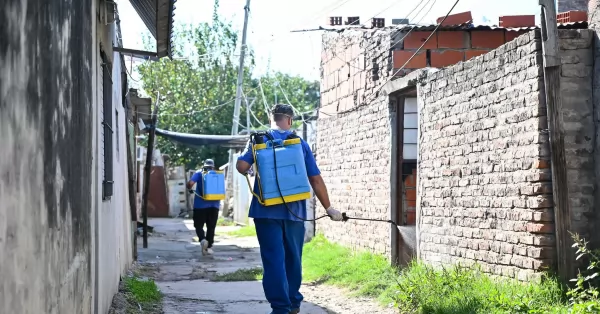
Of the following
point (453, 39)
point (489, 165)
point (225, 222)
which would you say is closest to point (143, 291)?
point (489, 165)

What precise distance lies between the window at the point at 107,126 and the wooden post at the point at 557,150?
354 cm

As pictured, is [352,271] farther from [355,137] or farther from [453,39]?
[453,39]

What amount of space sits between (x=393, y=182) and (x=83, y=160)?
5539 mm

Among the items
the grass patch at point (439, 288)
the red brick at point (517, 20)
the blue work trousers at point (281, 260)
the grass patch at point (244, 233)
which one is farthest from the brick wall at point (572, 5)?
the grass patch at point (244, 233)

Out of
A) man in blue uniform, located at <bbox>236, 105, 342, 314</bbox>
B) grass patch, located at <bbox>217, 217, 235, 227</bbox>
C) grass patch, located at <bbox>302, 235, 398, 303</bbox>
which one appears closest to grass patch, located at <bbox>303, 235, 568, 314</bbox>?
grass patch, located at <bbox>302, 235, 398, 303</bbox>

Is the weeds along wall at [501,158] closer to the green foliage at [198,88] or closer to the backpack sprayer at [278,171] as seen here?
the backpack sprayer at [278,171]

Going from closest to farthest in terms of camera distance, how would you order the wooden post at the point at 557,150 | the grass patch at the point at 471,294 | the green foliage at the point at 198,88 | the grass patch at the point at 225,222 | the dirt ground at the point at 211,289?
1. the grass patch at the point at 471,294
2. the wooden post at the point at 557,150
3. the dirt ground at the point at 211,289
4. the grass patch at the point at 225,222
5. the green foliage at the point at 198,88

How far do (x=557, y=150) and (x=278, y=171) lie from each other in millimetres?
2205

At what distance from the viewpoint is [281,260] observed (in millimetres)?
6211

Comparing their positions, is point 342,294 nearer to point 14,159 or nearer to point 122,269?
point 122,269

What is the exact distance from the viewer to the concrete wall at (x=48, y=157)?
8.27 feet

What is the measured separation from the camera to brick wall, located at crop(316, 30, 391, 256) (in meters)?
9.84

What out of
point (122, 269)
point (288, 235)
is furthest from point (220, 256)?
point (288, 235)

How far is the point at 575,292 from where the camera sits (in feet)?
18.2
